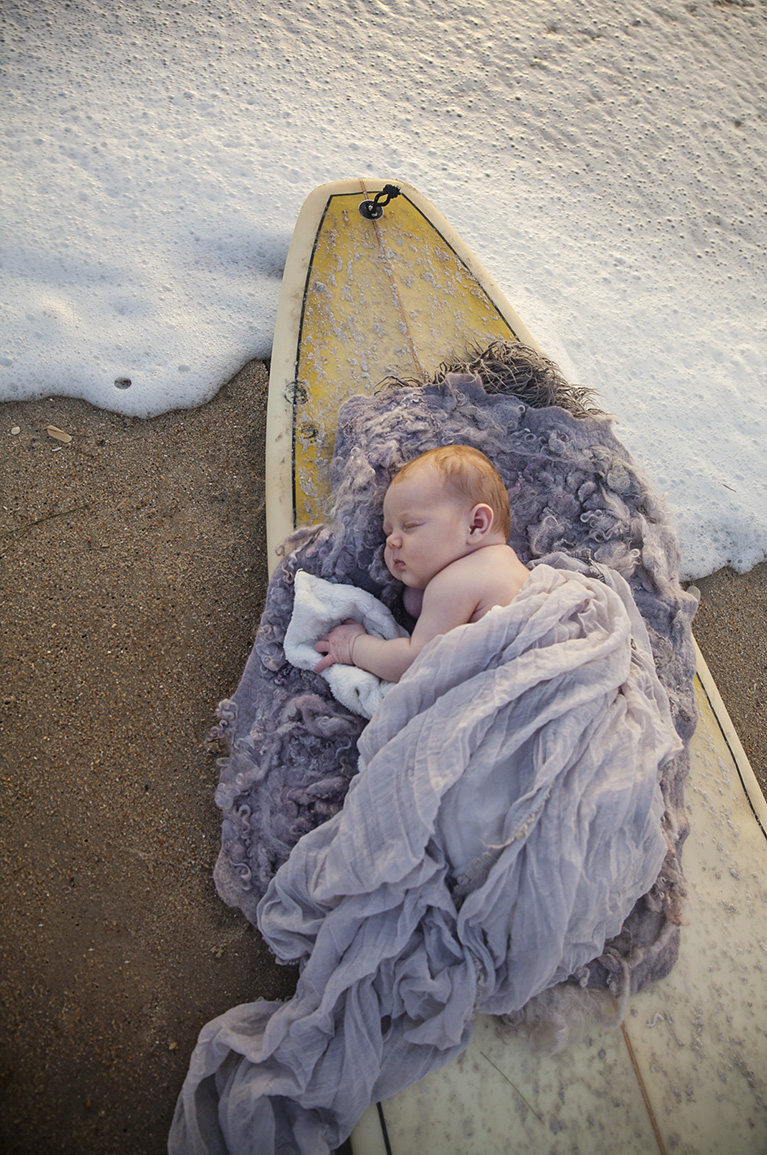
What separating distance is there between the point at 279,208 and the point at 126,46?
0.94m

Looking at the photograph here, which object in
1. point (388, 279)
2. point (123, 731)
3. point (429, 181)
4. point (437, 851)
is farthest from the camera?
point (429, 181)

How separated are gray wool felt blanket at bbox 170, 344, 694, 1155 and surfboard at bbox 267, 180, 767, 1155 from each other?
87mm

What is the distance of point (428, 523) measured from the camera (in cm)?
141

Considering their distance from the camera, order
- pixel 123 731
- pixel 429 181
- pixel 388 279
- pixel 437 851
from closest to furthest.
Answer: pixel 437 851
pixel 123 731
pixel 388 279
pixel 429 181

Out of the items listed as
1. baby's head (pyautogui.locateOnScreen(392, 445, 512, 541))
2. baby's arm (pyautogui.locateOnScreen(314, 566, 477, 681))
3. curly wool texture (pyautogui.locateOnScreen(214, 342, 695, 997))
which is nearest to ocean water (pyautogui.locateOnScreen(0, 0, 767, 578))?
curly wool texture (pyautogui.locateOnScreen(214, 342, 695, 997))

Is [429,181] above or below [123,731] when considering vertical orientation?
above

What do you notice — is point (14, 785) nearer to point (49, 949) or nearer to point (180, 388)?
point (49, 949)

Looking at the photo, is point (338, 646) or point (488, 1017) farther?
point (338, 646)

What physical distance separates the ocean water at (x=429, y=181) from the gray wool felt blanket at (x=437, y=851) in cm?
116

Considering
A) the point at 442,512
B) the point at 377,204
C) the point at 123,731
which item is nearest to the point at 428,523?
the point at 442,512

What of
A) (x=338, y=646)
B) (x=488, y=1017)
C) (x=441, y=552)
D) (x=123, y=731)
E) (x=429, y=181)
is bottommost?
(x=123, y=731)

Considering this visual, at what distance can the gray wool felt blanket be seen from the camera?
114cm

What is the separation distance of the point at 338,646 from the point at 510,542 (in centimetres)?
51

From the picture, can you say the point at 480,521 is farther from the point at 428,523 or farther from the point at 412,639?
the point at 412,639
